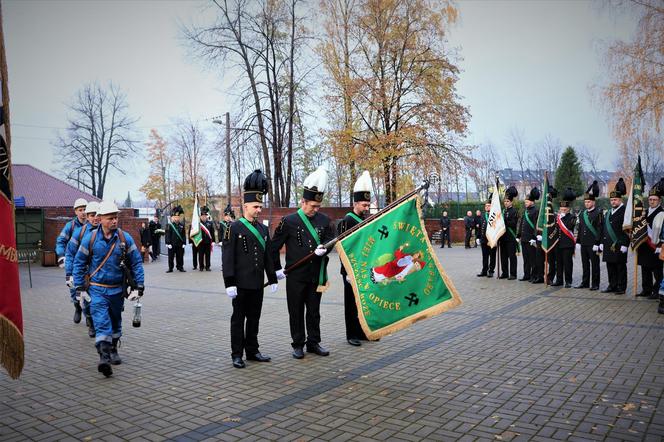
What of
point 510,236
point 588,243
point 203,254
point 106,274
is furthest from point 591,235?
point 203,254

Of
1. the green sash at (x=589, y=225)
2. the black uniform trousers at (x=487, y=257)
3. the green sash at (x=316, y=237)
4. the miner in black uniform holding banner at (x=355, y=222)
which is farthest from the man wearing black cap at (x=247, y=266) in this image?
the black uniform trousers at (x=487, y=257)

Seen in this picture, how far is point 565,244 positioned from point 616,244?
1430mm

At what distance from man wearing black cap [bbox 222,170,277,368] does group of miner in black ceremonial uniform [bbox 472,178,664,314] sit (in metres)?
7.37

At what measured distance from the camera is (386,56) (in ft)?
91.9

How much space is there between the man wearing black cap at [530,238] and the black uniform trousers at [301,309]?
9.11 metres

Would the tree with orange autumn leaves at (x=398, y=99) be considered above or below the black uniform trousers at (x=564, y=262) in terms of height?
above

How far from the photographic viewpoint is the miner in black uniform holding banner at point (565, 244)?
1330 cm

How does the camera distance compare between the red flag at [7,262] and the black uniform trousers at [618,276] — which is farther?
the black uniform trousers at [618,276]

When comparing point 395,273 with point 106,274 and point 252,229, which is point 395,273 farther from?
point 106,274

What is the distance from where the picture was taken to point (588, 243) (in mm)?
12875

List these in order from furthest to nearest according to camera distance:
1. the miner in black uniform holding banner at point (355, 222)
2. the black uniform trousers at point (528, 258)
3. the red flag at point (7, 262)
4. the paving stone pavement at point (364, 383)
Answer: the black uniform trousers at point (528, 258), the miner in black uniform holding banner at point (355, 222), the paving stone pavement at point (364, 383), the red flag at point (7, 262)

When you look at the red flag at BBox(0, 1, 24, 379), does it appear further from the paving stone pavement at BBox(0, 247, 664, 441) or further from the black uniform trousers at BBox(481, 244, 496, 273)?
the black uniform trousers at BBox(481, 244, 496, 273)

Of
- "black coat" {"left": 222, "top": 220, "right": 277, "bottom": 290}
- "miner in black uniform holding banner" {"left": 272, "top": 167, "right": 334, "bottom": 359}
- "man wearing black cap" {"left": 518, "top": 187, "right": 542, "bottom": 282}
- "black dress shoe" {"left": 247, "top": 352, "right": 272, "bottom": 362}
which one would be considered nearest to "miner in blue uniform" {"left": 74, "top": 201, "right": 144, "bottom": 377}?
"black coat" {"left": 222, "top": 220, "right": 277, "bottom": 290}

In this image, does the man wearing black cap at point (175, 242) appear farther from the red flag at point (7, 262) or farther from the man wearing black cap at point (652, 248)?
the red flag at point (7, 262)
